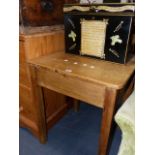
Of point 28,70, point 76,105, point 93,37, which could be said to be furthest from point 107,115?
point 76,105

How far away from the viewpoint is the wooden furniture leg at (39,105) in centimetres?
99

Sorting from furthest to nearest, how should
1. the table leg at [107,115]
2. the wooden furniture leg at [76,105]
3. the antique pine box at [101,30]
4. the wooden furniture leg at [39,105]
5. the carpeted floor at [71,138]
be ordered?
the wooden furniture leg at [76,105], the carpeted floor at [71,138], the wooden furniture leg at [39,105], the antique pine box at [101,30], the table leg at [107,115]

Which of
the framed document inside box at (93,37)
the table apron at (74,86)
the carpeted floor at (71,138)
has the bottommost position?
the carpeted floor at (71,138)

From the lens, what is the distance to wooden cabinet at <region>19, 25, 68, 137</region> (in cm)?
99

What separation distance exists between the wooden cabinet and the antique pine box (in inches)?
5.0

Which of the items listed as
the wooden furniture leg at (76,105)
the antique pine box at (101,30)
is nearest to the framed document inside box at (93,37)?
the antique pine box at (101,30)

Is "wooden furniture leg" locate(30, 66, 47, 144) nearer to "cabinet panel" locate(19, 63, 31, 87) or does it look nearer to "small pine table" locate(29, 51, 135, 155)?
"small pine table" locate(29, 51, 135, 155)

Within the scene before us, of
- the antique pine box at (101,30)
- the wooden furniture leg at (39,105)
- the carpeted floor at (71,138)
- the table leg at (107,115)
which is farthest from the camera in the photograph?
the carpeted floor at (71,138)

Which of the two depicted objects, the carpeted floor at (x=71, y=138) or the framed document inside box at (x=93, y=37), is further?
the carpeted floor at (x=71, y=138)

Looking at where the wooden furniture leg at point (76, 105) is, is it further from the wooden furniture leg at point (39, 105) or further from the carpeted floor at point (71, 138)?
the wooden furniture leg at point (39, 105)

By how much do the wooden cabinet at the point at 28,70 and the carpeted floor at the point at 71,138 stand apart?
0.23ft

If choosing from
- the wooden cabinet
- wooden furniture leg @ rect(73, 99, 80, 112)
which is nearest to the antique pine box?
the wooden cabinet
